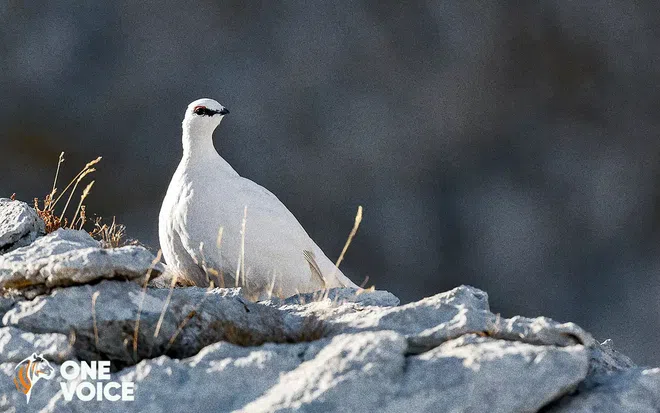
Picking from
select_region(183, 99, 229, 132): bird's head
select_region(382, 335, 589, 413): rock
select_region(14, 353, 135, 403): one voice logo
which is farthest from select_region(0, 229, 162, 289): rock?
select_region(183, 99, 229, 132): bird's head

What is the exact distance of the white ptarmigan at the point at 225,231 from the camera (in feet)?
19.9

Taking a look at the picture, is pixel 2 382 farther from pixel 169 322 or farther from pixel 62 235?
pixel 62 235

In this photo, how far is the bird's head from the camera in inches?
256

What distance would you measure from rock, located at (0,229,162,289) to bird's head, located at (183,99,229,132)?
2219 mm

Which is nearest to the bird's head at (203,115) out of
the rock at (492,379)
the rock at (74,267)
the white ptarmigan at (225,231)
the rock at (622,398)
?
the white ptarmigan at (225,231)

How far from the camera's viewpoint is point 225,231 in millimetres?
6078

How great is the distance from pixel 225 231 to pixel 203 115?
86 centimetres

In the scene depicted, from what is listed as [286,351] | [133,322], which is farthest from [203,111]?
[286,351]

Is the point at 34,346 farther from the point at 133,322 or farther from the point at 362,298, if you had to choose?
the point at 362,298

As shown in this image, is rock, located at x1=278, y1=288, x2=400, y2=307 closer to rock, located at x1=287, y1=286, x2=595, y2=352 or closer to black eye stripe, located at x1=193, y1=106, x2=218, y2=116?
rock, located at x1=287, y1=286, x2=595, y2=352

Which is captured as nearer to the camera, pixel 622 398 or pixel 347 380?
pixel 347 380

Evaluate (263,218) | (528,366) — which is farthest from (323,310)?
(263,218)

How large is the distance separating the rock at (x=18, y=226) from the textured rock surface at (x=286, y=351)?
99 cm

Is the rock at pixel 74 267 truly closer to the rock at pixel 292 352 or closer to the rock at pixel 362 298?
the rock at pixel 292 352
